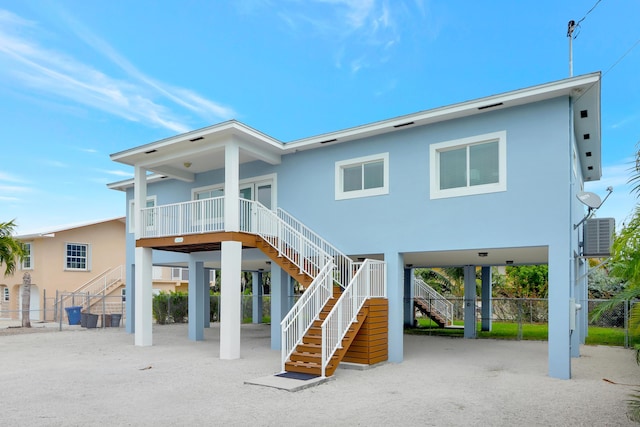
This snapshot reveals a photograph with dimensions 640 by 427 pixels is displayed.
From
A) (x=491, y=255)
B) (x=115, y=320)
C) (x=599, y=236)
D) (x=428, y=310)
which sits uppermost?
(x=599, y=236)

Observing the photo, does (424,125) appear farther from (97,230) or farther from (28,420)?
(97,230)

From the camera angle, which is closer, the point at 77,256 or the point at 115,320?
the point at 115,320

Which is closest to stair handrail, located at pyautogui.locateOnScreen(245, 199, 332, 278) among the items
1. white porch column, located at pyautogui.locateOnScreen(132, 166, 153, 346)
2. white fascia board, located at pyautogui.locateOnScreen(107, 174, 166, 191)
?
white porch column, located at pyautogui.locateOnScreen(132, 166, 153, 346)

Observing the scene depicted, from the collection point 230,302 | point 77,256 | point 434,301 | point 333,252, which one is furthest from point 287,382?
point 77,256

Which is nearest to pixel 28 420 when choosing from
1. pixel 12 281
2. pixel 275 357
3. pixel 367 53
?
pixel 275 357

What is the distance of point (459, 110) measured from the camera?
39.6ft

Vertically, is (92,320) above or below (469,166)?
below

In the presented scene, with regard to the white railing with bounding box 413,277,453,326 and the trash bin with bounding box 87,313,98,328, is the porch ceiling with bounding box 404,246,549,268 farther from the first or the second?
the trash bin with bounding box 87,313,98,328

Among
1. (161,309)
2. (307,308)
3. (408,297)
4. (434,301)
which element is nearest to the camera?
(307,308)

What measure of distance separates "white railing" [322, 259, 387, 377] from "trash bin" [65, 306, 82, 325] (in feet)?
62.9

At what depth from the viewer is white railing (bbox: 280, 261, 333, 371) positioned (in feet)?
36.6

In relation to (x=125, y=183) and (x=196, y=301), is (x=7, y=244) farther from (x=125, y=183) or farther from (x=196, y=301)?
(x=196, y=301)

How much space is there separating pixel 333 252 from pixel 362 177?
240 cm

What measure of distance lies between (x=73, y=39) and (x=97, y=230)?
16124mm
